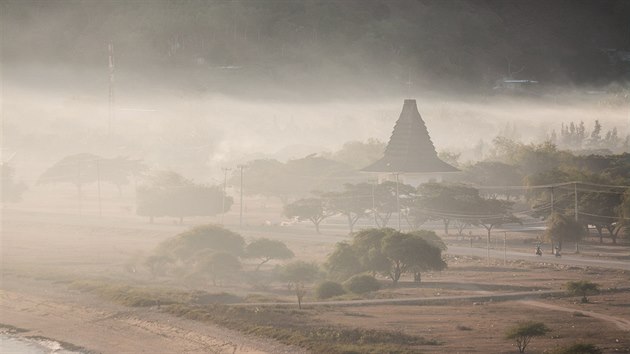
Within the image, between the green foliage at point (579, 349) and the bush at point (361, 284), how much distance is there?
11.3 meters

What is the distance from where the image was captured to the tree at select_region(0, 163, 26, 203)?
267 ft

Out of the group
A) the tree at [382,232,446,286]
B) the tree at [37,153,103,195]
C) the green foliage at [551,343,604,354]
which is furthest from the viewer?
the tree at [37,153,103,195]

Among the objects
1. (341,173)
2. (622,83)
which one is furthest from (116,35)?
(341,173)

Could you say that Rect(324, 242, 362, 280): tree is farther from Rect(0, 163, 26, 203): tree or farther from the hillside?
the hillside

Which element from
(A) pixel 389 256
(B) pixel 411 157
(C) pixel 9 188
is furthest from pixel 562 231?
(C) pixel 9 188

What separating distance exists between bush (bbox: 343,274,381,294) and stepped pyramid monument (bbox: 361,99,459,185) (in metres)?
26.1

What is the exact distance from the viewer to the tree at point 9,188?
267ft

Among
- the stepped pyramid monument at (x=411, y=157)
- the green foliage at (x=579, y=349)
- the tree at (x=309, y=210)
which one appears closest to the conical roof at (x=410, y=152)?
the stepped pyramid monument at (x=411, y=157)

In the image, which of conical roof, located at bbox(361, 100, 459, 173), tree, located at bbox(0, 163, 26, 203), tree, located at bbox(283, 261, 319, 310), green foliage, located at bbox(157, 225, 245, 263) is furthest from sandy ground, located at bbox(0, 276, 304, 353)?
tree, located at bbox(0, 163, 26, 203)

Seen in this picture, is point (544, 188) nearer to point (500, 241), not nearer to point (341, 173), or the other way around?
point (500, 241)

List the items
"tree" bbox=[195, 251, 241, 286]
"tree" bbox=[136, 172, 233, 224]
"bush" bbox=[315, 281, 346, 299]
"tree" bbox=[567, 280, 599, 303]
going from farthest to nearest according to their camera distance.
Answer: "tree" bbox=[136, 172, 233, 224] → "tree" bbox=[195, 251, 241, 286] → "bush" bbox=[315, 281, 346, 299] → "tree" bbox=[567, 280, 599, 303]

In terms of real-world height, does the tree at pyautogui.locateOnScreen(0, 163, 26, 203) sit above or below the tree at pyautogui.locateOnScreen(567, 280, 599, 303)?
above

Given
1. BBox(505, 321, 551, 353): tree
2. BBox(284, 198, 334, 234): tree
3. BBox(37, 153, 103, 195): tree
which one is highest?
BBox(37, 153, 103, 195): tree

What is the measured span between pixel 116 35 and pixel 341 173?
5001 inches
